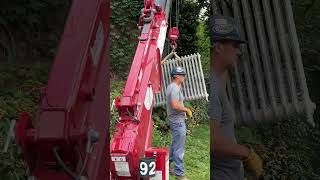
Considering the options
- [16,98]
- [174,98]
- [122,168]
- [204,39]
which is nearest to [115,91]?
[122,168]

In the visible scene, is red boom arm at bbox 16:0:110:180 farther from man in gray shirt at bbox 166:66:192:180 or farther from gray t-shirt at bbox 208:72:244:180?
man in gray shirt at bbox 166:66:192:180

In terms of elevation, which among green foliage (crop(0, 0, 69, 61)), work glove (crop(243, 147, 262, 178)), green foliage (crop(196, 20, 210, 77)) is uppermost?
green foliage (crop(0, 0, 69, 61))

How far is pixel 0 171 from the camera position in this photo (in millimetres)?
1161

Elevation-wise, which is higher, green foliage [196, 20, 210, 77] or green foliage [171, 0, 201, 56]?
green foliage [171, 0, 201, 56]

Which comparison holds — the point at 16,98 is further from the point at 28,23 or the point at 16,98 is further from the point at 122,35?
the point at 122,35

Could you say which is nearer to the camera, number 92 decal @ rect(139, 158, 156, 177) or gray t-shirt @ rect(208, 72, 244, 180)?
gray t-shirt @ rect(208, 72, 244, 180)

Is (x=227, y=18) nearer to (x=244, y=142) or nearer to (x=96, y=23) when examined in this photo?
(x=244, y=142)

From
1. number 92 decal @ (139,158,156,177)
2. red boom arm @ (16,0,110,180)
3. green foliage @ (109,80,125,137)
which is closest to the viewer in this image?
red boom arm @ (16,0,110,180)

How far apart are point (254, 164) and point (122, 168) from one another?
1.82 metres

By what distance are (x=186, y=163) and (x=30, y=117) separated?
196cm

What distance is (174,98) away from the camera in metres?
3.11

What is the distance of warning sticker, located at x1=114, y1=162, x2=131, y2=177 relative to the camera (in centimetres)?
253

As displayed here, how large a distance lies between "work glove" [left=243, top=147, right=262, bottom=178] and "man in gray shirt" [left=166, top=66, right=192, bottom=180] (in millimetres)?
2107

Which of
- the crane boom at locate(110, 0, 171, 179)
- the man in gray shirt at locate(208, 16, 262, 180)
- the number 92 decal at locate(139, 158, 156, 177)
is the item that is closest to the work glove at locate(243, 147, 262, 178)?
the man in gray shirt at locate(208, 16, 262, 180)
